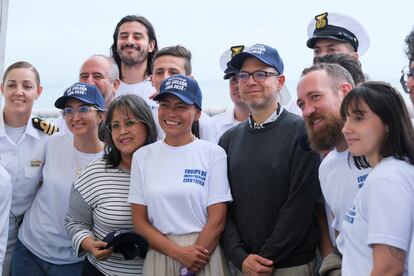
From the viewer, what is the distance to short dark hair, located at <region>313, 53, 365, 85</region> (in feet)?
10.2

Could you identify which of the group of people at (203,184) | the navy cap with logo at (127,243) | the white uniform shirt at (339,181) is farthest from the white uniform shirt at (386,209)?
the navy cap with logo at (127,243)

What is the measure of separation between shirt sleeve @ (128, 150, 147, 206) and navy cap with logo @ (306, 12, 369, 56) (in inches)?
59.0

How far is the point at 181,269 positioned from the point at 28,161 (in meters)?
1.37

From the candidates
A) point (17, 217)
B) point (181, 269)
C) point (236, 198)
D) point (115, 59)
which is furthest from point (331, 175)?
point (115, 59)

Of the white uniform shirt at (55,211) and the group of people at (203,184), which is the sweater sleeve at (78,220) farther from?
the white uniform shirt at (55,211)

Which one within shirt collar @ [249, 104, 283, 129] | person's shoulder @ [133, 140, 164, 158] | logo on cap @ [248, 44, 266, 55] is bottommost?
person's shoulder @ [133, 140, 164, 158]

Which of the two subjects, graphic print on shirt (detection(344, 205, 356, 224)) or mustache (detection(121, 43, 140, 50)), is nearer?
graphic print on shirt (detection(344, 205, 356, 224))

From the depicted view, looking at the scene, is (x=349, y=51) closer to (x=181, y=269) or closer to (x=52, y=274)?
(x=181, y=269)

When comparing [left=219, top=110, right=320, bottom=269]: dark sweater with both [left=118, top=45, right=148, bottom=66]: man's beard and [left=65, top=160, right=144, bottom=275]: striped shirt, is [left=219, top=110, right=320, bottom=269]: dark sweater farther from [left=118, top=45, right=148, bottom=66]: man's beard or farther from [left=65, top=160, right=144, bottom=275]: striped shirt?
[left=118, top=45, right=148, bottom=66]: man's beard

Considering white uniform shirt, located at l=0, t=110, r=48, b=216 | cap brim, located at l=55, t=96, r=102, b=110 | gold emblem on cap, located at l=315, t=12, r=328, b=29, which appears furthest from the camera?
gold emblem on cap, located at l=315, t=12, r=328, b=29

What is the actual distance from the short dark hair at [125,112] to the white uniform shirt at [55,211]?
21 centimetres

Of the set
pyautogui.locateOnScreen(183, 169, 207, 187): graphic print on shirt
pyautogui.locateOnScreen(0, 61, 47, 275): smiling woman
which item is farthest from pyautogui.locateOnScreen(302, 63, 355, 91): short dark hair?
pyautogui.locateOnScreen(0, 61, 47, 275): smiling woman

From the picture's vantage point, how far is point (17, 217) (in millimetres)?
3697

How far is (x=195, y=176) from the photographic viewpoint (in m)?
2.92
